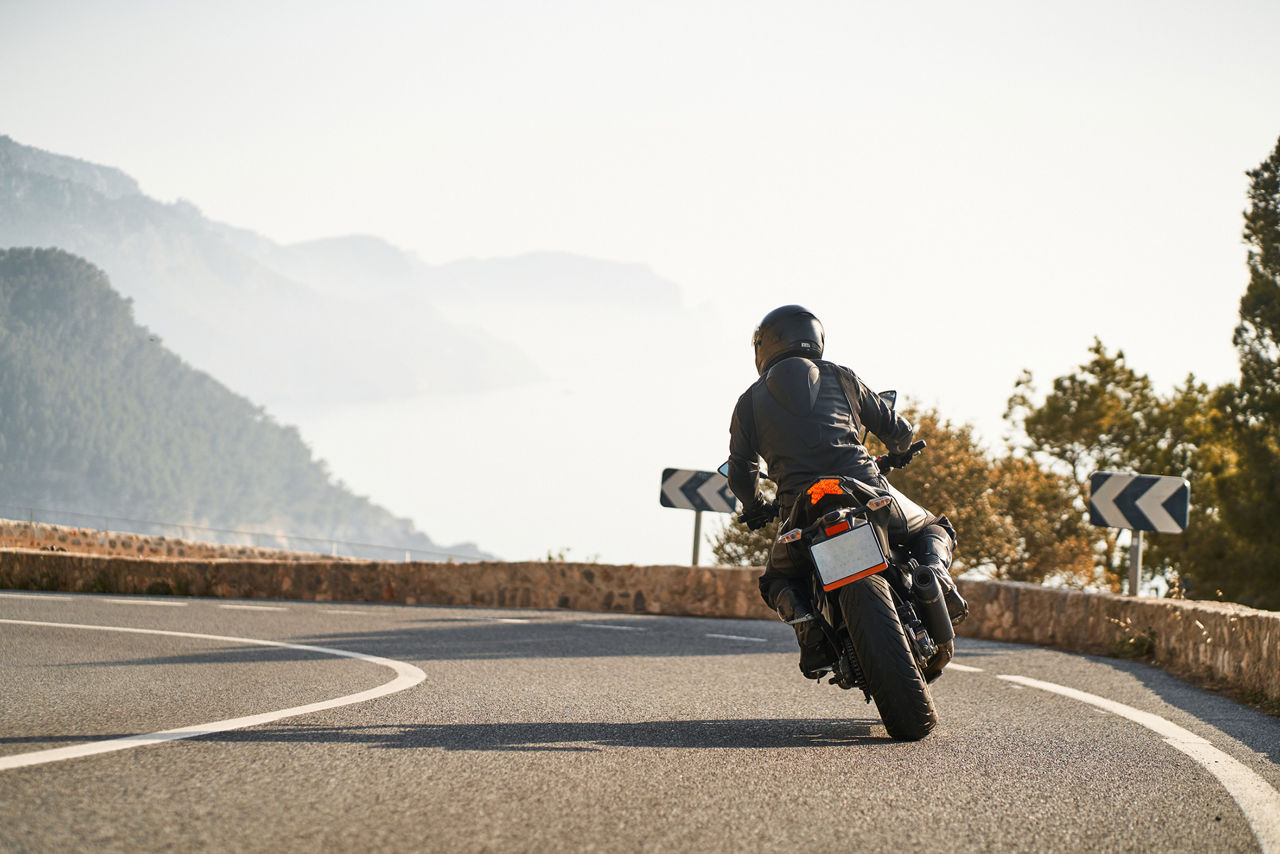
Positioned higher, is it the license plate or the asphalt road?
the license plate

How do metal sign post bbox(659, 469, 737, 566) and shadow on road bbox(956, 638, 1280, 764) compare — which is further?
metal sign post bbox(659, 469, 737, 566)

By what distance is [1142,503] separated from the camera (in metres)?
11.5

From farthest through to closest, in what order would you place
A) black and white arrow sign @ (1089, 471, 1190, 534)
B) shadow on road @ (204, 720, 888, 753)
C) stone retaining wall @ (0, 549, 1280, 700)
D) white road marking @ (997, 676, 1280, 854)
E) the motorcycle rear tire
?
black and white arrow sign @ (1089, 471, 1190, 534) → stone retaining wall @ (0, 549, 1280, 700) → the motorcycle rear tire → shadow on road @ (204, 720, 888, 753) → white road marking @ (997, 676, 1280, 854)

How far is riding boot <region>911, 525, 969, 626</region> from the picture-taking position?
5.34 meters

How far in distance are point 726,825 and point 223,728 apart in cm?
230

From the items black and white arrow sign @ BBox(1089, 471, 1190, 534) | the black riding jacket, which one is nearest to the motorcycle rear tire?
the black riding jacket

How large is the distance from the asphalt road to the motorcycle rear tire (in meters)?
0.16

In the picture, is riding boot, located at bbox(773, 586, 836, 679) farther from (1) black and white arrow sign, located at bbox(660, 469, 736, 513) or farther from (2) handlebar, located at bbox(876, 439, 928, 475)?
(1) black and white arrow sign, located at bbox(660, 469, 736, 513)

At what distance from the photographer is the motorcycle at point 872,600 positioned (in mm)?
4906

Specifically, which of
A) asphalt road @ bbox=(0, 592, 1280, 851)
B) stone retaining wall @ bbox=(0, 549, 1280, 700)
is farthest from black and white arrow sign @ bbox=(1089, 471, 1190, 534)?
asphalt road @ bbox=(0, 592, 1280, 851)

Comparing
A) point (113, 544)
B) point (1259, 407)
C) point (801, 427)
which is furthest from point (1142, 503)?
point (113, 544)

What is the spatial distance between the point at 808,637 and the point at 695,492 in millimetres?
10535

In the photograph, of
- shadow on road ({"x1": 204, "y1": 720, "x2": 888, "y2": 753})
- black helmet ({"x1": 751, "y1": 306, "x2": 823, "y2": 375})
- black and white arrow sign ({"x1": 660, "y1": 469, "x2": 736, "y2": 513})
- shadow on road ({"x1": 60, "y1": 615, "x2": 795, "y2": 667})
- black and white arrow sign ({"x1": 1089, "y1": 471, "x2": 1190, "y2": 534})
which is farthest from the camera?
black and white arrow sign ({"x1": 660, "y1": 469, "x2": 736, "y2": 513})

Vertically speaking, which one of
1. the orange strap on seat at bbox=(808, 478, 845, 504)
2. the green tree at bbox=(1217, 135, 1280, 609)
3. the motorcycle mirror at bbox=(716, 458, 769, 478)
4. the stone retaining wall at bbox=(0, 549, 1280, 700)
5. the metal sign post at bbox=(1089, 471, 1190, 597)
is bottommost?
the stone retaining wall at bbox=(0, 549, 1280, 700)
